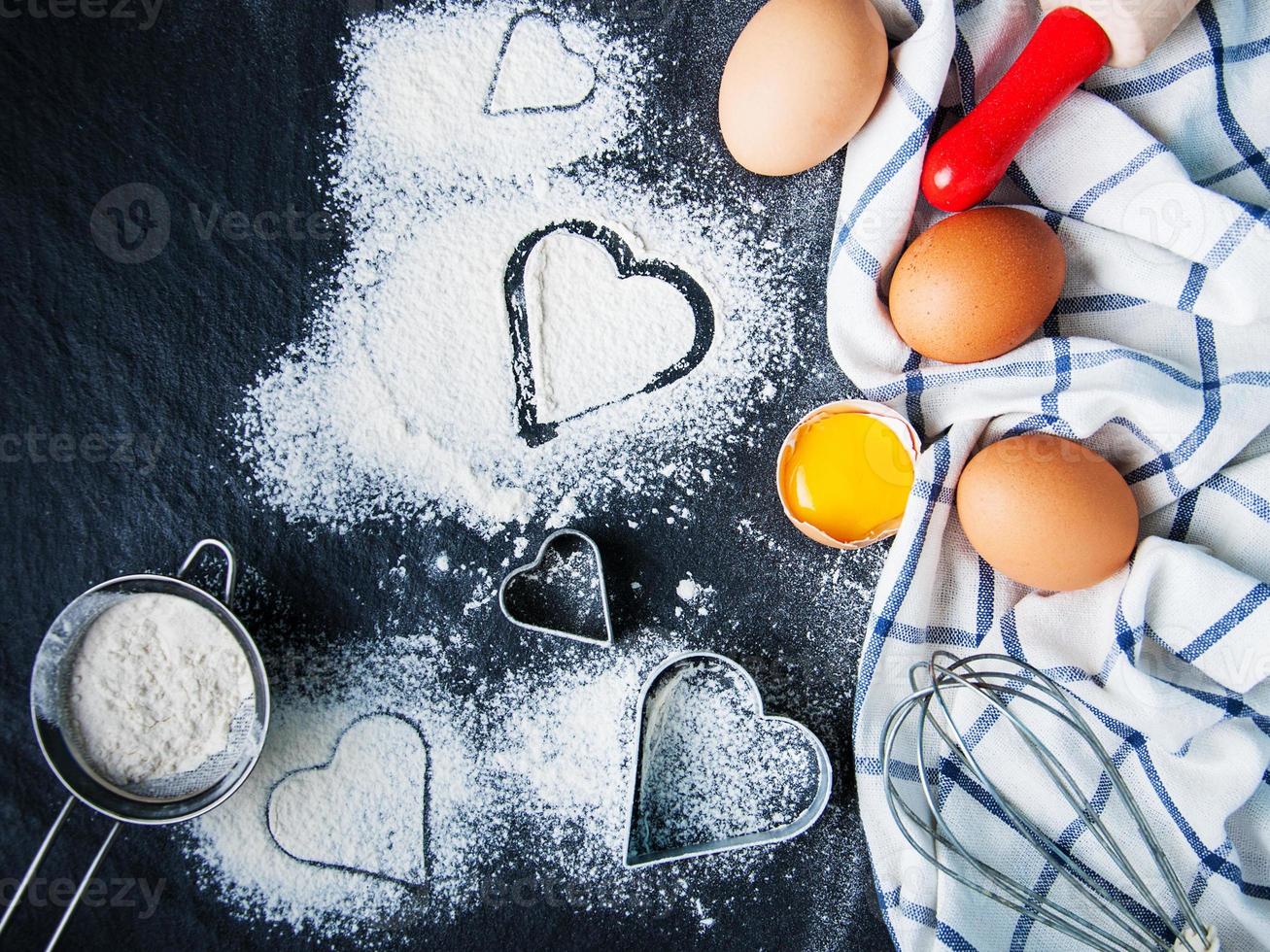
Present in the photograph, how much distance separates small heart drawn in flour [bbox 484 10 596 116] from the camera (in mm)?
833

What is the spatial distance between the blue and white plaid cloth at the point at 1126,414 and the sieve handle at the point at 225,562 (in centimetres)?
58

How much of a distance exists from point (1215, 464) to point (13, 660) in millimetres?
1076

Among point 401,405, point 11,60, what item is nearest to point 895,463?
point 401,405

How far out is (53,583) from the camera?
0.79 metres

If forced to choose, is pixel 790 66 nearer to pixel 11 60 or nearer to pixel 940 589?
pixel 940 589

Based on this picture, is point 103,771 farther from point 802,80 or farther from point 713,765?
point 802,80

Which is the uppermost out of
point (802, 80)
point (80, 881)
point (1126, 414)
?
point (802, 80)

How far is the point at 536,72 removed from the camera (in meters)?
0.83

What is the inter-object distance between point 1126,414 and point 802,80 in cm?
40

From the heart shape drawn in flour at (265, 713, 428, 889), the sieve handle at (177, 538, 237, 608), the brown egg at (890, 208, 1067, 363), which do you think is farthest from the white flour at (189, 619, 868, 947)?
the brown egg at (890, 208, 1067, 363)

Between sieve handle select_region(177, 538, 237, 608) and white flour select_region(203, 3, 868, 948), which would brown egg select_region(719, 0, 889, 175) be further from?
sieve handle select_region(177, 538, 237, 608)

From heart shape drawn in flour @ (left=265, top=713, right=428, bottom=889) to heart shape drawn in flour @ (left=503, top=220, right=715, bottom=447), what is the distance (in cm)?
31

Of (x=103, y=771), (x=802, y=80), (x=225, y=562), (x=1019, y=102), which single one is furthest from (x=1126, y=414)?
(x=103, y=771)

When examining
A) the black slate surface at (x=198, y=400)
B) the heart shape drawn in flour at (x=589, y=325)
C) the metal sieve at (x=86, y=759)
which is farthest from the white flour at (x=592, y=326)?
the metal sieve at (x=86, y=759)
